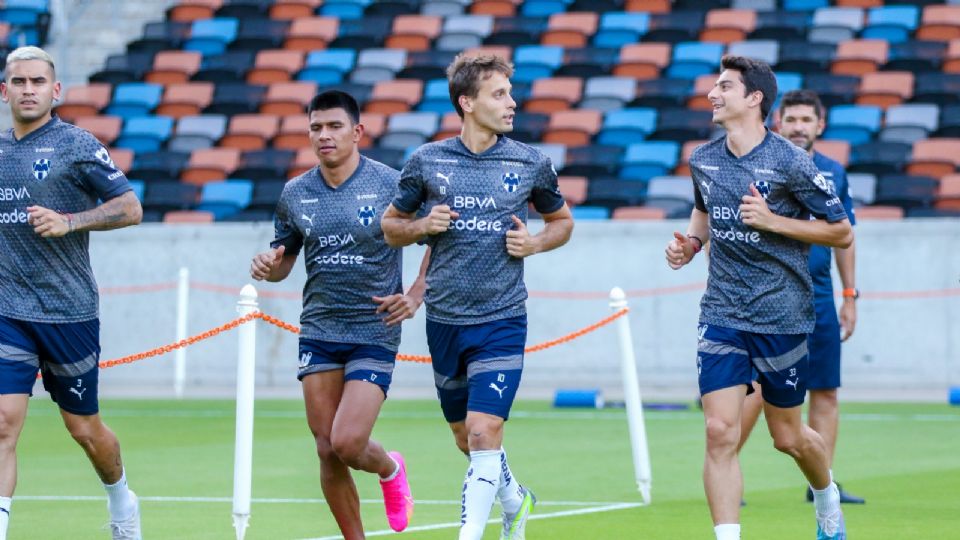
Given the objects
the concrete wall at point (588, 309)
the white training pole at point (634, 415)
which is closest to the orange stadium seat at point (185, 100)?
the concrete wall at point (588, 309)

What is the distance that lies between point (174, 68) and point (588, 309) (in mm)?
10028

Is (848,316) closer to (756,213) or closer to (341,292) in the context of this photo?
(756,213)

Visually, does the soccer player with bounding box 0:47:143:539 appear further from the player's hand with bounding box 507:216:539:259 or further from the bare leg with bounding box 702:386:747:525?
the bare leg with bounding box 702:386:747:525

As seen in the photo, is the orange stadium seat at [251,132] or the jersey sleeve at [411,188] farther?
the orange stadium seat at [251,132]

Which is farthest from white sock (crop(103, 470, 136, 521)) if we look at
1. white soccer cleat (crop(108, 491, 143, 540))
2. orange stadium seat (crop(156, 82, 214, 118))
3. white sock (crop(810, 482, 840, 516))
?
orange stadium seat (crop(156, 82, 214, 118))

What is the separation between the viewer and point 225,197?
22.7 metres

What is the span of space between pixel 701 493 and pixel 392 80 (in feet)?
49.8

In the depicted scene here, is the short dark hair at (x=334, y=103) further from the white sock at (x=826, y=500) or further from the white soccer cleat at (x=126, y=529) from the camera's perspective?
the white sock at (x=826, y=500)

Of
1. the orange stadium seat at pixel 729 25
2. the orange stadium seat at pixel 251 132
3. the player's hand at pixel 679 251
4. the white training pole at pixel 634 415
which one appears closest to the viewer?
the player's hand at pixel 679 251

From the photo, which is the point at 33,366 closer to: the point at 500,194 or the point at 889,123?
the point at 500,194

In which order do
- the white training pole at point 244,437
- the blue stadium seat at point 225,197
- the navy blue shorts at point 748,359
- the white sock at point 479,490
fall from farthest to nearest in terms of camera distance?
the blue stadium seat at point 225,197 < the white training pole at point 244,437 < the navy blue shorts at point 748,359 < the white sock at point 479,490

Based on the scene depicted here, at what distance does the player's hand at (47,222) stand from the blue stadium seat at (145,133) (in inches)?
686

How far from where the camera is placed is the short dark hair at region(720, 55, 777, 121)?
7.58 m

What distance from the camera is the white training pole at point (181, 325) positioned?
63.2 feet
